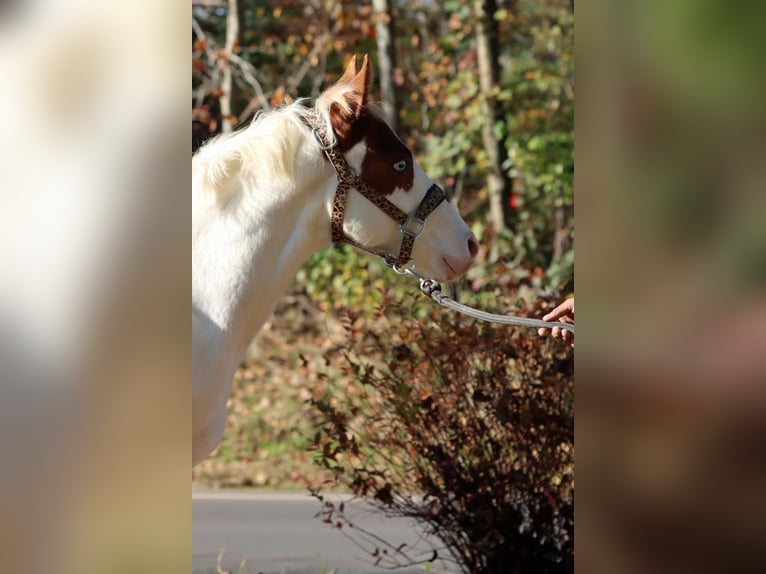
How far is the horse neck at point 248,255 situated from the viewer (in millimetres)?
2824

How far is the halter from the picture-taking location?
319 cm

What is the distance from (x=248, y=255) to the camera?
289 centimetres

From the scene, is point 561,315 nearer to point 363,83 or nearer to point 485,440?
point 363,83

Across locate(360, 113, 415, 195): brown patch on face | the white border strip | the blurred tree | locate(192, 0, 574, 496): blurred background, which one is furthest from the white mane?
the blurred tree

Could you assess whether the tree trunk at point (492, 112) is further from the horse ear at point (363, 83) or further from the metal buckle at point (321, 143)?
the metal buckle at point (321, 143)

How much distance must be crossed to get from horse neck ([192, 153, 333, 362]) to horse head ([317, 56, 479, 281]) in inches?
7.2

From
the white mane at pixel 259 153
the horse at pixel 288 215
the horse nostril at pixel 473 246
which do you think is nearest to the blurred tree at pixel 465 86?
the horse nostril at pixel 473 246

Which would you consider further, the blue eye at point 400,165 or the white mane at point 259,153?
the blue eye at point 400,165

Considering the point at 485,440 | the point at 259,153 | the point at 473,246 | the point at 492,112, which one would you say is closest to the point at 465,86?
the point at 492,112

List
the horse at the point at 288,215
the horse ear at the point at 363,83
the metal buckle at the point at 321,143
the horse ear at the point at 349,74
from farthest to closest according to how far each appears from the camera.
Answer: the horse ear at the point at 349,74 < the horse ear at the point at 363,83 < the metal buckle at the point at 321,143 < the horse at the point at 288,215

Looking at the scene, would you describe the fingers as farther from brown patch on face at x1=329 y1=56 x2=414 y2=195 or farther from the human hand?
brown patch on face at x1=329 y1=56 x2=414 y2=195

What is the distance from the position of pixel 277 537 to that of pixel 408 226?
364 cm
